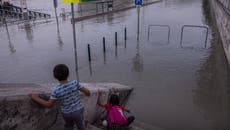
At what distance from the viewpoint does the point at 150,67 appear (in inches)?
395

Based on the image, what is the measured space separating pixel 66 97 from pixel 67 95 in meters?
0.03

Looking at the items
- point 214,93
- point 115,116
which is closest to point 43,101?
point 115,116

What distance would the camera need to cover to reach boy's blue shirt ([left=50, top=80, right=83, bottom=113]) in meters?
3.00

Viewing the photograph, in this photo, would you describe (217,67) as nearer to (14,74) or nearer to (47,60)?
(47,60)

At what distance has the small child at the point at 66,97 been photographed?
295 cm

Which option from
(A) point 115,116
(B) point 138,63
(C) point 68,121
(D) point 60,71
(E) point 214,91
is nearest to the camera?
(D) point 60,71

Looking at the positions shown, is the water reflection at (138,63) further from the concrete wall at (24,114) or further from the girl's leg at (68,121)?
the girl's leg at (68,121)

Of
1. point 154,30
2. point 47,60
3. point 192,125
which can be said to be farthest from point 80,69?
point 154,30

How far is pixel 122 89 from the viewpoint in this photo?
6898 mm

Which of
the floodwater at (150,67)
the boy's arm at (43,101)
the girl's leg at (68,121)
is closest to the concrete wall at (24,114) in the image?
the boy's arm at (43,101)

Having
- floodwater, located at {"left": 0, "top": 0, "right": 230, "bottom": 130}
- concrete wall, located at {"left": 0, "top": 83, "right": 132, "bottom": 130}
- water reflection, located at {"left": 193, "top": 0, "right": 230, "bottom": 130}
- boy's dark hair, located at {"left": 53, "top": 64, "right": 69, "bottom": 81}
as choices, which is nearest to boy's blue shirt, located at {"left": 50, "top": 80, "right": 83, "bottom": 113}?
boy's dark hair, located at {"left": 53, "top": 64, "right": 69, "bottom": 81}

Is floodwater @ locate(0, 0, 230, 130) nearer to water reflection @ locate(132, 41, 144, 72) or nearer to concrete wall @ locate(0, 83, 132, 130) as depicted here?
water reflection @ locate(132, 41, 144, 72)

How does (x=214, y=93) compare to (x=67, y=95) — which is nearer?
(x=67, y=95)

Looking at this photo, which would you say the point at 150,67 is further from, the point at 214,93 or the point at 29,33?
the point at 29,33
